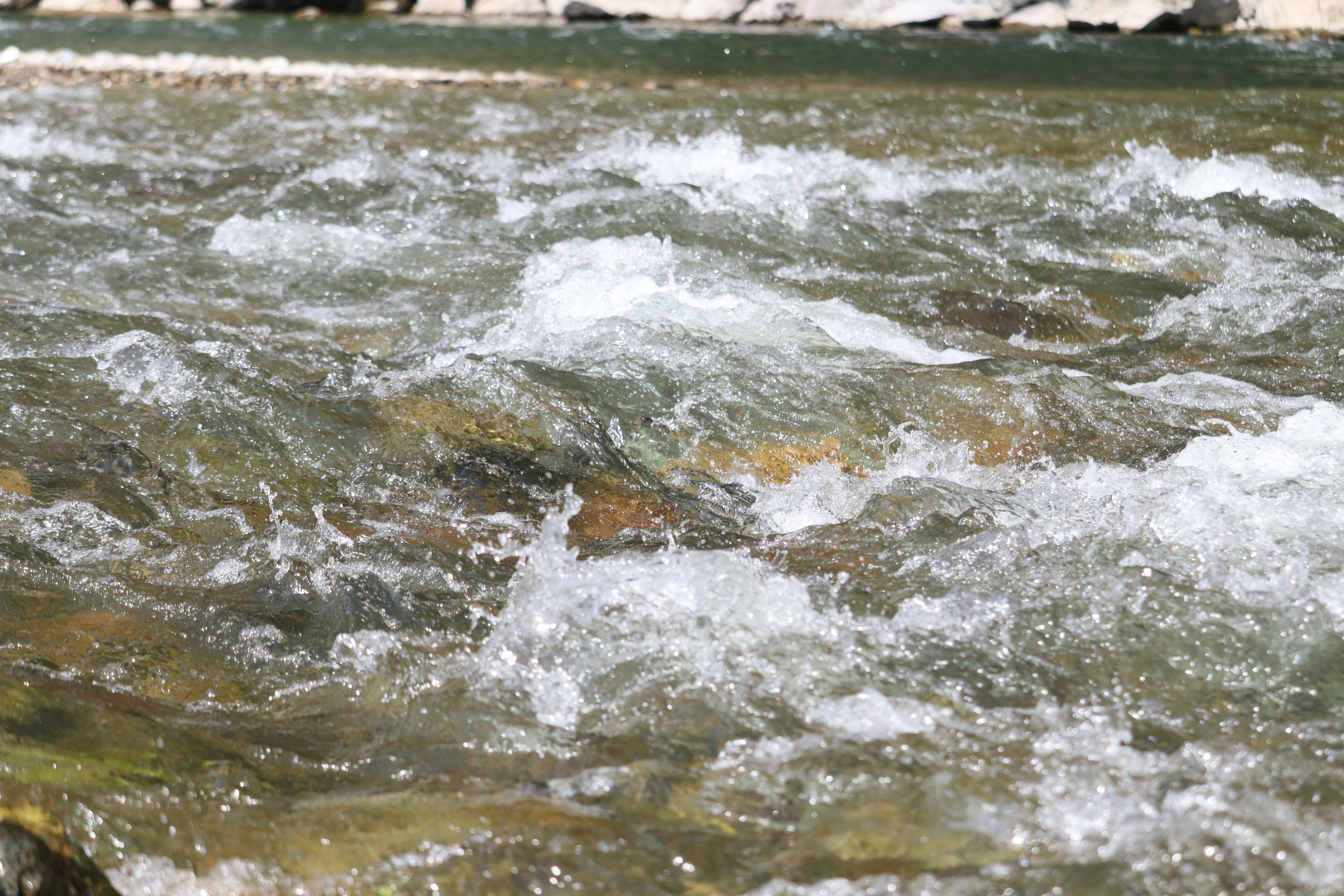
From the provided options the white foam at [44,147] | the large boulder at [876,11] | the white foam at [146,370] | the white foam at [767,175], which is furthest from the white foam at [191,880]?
the large boulder at [876,11]

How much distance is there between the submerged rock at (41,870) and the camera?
1.39 m

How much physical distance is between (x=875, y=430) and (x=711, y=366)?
63 cm

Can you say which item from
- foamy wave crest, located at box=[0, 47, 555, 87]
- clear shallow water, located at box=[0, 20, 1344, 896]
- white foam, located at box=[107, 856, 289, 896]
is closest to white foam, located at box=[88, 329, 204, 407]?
clear shallow water, located at box=[0, 20, 1344, 896]

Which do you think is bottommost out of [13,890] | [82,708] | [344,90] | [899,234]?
[82,708]

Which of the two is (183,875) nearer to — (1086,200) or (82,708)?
(82,708)

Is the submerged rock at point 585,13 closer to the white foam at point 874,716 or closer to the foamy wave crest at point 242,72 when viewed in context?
the foamy wave crest at point 242,72

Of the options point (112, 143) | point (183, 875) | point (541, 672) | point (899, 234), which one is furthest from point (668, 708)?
point (112, 143)

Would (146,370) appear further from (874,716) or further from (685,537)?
(874,716)

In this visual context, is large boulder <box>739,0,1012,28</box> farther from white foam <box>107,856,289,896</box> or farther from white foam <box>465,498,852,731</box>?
white foam <box>107,856,289,896</box>

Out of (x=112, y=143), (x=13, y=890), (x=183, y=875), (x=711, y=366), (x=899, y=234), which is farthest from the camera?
(x=112, y=143)

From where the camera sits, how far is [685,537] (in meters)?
2.78

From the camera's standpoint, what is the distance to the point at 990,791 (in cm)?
180

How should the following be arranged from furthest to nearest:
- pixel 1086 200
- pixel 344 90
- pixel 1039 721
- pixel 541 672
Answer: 1. pixel 344 90
2. pixel 1086 200
3. pixel 541 672
4. pixel 1039 721

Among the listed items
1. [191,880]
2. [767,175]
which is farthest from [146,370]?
[767,175]
